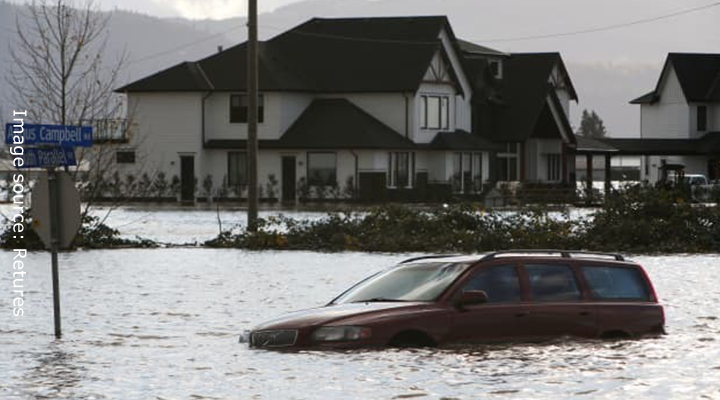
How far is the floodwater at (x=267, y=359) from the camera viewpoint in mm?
16078

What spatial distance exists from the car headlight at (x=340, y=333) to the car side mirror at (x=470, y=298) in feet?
3.59

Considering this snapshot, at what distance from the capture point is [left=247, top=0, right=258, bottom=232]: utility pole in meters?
44.3

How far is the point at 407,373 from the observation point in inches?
667

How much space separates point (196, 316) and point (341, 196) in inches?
2201

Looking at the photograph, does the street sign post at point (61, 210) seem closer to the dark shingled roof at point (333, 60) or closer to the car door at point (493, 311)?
the car door at point (493, 311)

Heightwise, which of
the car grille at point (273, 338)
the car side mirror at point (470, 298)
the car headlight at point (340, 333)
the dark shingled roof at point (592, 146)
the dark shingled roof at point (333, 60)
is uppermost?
the dark shingled roof at point (333, 60)

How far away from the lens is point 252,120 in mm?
44344

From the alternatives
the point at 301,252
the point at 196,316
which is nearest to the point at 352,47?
the point at 301,252

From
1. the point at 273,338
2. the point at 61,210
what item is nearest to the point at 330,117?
the point at 61,210

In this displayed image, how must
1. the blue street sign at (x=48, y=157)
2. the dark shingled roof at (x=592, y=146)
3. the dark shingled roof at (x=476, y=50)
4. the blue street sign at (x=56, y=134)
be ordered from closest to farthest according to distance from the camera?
the blue street sign at (x=56, y=134)
the blue street sign at (x=48, y=157)
the dark shingled roof at (x=592, y=146)
the dark shingled roof at (x=476, y=50)

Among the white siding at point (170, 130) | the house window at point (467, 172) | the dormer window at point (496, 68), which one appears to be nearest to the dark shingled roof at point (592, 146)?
the dormer window at point (496, 68)

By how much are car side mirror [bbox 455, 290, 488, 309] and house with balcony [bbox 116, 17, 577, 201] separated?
6134 cm

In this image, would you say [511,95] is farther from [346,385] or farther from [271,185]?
[346,385]

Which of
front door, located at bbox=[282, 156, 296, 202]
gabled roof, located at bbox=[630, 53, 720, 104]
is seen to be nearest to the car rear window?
front door, located at bbox=[282, 156, 296, 202]
